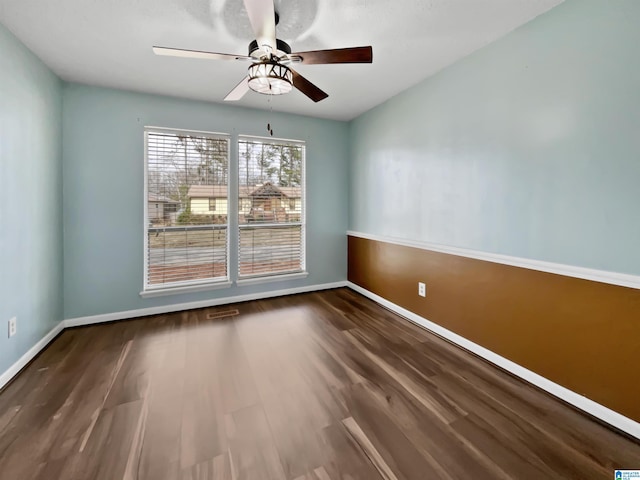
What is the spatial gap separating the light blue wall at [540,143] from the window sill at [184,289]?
2469mm

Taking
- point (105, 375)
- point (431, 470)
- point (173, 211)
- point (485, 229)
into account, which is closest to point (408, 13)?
point (485, 229)

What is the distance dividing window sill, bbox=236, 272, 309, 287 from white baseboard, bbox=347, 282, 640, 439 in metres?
1.62

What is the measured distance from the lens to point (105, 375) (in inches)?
83.7

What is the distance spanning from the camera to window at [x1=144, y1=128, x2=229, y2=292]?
3.25 metres

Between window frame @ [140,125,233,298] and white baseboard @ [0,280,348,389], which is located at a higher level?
window frame @ [140,125,233,298]

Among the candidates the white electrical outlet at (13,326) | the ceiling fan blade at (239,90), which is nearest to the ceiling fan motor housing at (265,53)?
the ceiling fan blade at (239,90)

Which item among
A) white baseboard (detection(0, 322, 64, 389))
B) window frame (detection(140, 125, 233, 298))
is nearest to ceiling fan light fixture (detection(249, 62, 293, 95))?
window frame (detection(140, 125, 233, 298))

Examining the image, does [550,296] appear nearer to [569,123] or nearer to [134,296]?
[569,123]

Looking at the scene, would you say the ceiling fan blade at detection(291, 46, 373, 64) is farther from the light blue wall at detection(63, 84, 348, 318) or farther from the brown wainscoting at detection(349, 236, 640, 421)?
the light blue wall at detection(63, 84, 348, 318)

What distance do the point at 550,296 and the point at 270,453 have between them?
6.71 feet

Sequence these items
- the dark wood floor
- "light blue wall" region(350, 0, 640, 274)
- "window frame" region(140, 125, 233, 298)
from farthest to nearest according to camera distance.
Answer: "window frame" region(140, 125, 233, 298) → "light blue wall" region(350, 0, 640, 274) → the dark wood floor

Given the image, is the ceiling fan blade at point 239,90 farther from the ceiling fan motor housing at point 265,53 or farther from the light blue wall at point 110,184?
the light blue wall at point 110,184

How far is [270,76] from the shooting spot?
5.87 feet

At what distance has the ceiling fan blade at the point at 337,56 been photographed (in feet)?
5.52
